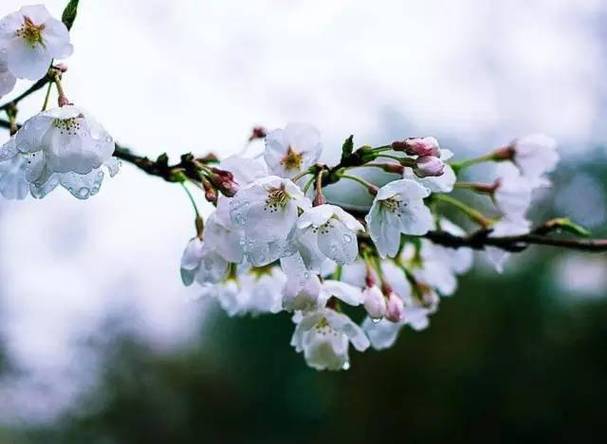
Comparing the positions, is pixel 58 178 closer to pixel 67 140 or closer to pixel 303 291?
pixel 67 140

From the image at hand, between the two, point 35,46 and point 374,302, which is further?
point 374,302

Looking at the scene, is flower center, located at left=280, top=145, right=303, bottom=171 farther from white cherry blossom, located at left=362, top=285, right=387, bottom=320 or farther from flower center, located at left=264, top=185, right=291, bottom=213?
white cherry blossom, located at left=362, top=285, right=387, bottom=320

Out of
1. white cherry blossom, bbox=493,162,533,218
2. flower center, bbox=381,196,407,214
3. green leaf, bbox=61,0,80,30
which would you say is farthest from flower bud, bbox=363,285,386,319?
green leaf, bbox=61,0,80,30

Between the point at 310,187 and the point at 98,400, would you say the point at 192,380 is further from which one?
the point at 310,187

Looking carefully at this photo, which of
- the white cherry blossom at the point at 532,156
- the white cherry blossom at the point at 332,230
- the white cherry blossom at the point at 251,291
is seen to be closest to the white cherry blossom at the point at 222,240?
the white cherry blossom at the point at 332,230

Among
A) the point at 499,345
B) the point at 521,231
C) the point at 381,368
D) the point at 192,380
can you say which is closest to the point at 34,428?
the point at 192,380

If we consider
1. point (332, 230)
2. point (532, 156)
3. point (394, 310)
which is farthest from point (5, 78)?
point (532, 156)
